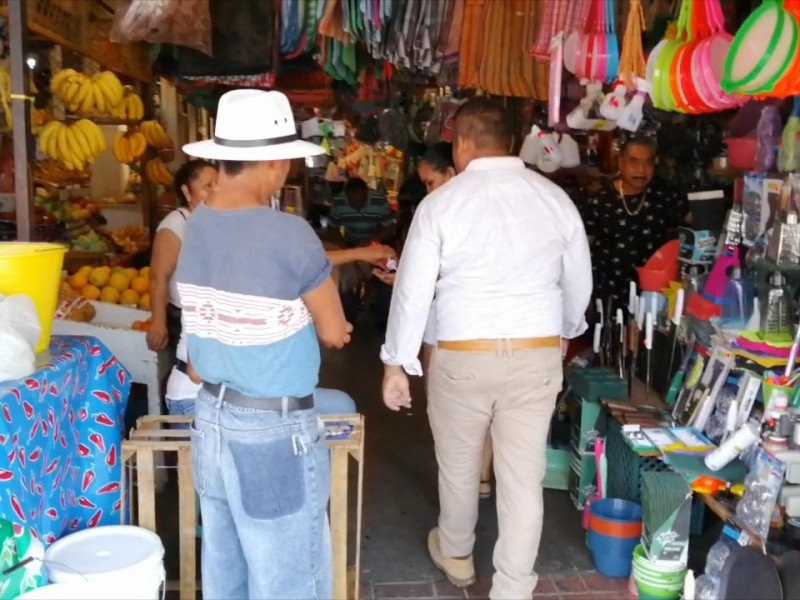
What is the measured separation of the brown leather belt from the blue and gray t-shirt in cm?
74

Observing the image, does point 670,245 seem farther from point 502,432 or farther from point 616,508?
point 502,432

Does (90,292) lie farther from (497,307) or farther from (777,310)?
(777,310)

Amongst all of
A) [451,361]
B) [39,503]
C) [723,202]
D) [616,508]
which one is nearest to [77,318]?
[39,503]

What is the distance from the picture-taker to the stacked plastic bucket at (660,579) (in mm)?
2984

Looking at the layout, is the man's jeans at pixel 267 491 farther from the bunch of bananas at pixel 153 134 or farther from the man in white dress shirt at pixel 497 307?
the bunch of bananas at pixel 153 134

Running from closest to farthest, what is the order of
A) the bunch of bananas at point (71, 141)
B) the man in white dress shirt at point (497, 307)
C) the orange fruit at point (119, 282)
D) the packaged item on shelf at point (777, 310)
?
the man in white dress shirt at point (497, 307) → the packaged item on shelf at point (777, 310) → the orange fruit at point (119, 282) → the bunch of bananas at point (71, 141)

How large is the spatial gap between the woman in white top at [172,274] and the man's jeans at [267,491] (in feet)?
3.29

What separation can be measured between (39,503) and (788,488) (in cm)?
236

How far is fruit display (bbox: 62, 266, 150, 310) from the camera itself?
13.9 feet

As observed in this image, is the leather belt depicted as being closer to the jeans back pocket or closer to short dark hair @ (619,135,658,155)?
the jeans back pocket

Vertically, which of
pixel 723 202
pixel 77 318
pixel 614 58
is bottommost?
pixel 77 318

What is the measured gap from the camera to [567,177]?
6.41 metres

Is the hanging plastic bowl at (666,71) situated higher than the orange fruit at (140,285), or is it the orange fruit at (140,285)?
the hanging plastic bowl at (666,71)

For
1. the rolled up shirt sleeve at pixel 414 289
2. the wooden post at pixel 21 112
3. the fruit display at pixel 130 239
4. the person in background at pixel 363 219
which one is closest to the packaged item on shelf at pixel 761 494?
the rolled up shirt sleeve at pixel 414 289
